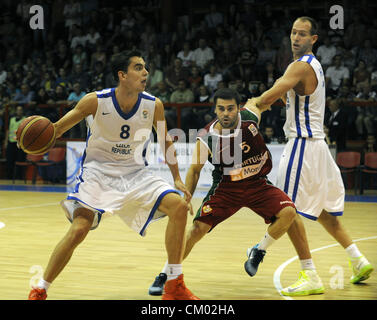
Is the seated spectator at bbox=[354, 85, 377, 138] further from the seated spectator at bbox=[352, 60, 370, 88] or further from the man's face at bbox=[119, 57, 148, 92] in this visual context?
the man's face at bbox=[119, 57, 148, 92]

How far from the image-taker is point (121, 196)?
172 inches

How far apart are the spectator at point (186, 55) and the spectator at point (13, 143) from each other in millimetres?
3967

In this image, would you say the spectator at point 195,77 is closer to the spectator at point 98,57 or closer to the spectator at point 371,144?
the spectator at point 98,57

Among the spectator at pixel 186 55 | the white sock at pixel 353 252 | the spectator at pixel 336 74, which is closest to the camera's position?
the white sock at pixel 353 252

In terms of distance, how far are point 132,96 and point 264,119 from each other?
8.61m

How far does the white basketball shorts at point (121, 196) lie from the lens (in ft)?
14.0

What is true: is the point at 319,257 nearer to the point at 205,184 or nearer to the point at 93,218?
the point at 93,218

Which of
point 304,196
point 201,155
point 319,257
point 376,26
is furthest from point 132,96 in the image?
point 376,26

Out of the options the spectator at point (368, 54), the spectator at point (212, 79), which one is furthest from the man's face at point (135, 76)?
the spectator at point (368, 54)

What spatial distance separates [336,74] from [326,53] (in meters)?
0.66

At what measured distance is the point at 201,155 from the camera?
Result: 475cm

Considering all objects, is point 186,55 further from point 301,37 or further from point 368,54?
point 301,37

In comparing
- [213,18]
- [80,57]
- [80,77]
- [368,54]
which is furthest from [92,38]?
[368,54]

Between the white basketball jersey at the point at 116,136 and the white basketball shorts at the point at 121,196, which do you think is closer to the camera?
the white basketball shorts at the point at 121,196
